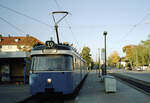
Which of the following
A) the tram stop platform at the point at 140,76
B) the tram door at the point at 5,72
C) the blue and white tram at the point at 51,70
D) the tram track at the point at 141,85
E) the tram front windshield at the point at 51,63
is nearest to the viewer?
the blue and white tram at the point at 51,70

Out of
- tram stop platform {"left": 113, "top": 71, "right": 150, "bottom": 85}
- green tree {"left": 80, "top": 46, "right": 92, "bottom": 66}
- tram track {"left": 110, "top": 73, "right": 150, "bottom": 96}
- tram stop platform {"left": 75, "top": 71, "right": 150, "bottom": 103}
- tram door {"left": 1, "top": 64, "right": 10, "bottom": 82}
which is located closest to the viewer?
tram stop platform {"left": 75, "top": 71, "right": 150, "bottom": 103}

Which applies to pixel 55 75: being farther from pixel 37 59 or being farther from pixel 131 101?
pixel 131 101

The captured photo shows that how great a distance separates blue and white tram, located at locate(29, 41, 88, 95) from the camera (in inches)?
433

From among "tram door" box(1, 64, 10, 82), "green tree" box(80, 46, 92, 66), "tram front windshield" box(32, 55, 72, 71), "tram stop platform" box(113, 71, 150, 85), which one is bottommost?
"tram stop platform" box(113, 71, 150, 85)

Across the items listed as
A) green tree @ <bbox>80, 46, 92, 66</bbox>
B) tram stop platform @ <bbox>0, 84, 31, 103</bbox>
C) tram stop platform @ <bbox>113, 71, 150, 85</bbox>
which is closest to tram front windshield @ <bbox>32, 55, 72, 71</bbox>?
tram stop platform @ <bbox>0, 84, 31, 103</bbox>

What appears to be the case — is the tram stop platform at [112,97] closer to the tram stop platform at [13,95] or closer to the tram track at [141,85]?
the tram track at [141,85]

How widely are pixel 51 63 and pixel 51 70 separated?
37 centimetres

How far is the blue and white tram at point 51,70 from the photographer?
11.0m

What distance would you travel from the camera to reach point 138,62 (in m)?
80.1

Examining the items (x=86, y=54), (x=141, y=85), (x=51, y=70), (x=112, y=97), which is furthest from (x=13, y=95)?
(x=86, y=54)

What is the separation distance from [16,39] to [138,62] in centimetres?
4531

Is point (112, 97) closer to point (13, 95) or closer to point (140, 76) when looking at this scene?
point (13, 95)

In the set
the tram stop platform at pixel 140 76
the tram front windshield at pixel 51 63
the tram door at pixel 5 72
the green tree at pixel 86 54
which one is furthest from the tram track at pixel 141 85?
the green tree at pixel 86 54

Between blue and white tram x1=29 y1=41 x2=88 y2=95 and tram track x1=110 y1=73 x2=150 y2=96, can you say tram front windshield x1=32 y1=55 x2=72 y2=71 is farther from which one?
tram track x1=110 y1=73 x2=150 y2=96
